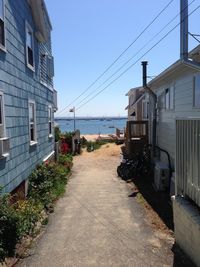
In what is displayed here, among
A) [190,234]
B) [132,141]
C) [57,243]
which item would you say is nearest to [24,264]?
[57,243]

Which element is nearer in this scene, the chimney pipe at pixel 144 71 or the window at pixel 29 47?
the window at pixel 29 47

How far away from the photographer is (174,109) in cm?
1304

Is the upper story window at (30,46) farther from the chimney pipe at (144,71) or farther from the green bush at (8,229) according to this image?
the chimney pipe at (144,71)

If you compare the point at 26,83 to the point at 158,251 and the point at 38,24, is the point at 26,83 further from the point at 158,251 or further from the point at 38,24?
the point at 158,251

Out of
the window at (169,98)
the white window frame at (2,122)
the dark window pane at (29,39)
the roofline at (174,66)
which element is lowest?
the white window frame at (2,122)

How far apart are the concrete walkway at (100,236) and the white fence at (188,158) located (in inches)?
48.3

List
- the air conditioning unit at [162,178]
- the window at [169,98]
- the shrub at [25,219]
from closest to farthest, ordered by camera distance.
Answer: the shrub at [25,219], the air conditioning unit at [162,178], the window at [169,98]

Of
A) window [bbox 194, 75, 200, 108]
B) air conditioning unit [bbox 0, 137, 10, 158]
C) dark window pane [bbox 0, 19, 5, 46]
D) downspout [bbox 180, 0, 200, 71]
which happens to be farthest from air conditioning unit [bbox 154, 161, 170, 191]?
dark window pane [bbox 0, 19, 5, 46]

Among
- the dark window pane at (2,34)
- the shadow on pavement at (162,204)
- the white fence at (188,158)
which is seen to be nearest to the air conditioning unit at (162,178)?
the shadow on pavement at (162,204)

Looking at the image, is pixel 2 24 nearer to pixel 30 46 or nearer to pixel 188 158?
pixel 30 46

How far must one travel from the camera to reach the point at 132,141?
18.1 metres

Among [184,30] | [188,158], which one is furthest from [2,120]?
[184,30]

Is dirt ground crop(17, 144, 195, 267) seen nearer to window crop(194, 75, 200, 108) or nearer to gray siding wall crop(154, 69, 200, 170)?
gray siding wall crop(154, 69, 200, 170)

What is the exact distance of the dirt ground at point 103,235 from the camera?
20.9 ft
